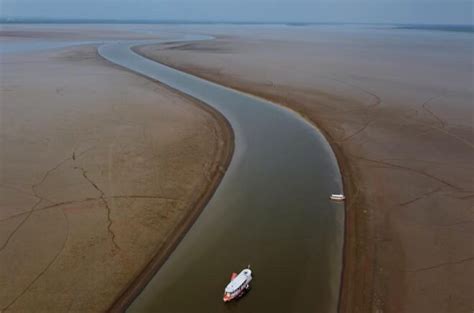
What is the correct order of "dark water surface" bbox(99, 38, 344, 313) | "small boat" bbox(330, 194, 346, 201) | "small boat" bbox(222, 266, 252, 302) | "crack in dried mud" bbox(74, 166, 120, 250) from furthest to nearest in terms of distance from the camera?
"small boat" bbox(330, 194, 346, 201) → "crack in dried mud" bbox(74, 166, 120, 250) → "dark water surface" bbox(99, 38, 344, 313) → "small boat" bbox(222, 266, 252, 302)

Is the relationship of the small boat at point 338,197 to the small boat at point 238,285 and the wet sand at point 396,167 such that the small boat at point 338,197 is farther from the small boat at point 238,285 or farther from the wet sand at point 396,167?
the small boat at point 238,285

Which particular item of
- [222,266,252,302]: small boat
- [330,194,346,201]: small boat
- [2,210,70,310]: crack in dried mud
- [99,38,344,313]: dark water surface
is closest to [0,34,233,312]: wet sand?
[2,210,70,310]: crack in dried mud

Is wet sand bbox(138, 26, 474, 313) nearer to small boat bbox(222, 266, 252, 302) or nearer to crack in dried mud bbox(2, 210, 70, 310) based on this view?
small boat bbox(222, 266, 252, 302)

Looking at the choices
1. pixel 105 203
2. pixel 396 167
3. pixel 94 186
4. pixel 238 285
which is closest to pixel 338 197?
pixel 396 167

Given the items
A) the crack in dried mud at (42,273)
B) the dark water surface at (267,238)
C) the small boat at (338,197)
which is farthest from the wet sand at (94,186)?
the small boat at (338,197)

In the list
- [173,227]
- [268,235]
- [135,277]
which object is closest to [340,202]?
[268,235]

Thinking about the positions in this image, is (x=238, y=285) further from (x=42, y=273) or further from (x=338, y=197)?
(x=338, y=197)

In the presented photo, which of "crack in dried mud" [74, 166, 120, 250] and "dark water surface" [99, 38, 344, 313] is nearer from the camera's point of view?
"dark water surface" [99, 38, 344, 313]
